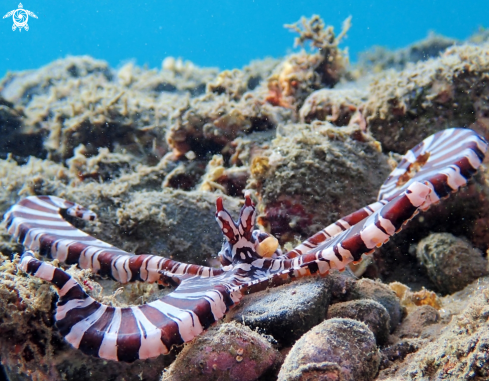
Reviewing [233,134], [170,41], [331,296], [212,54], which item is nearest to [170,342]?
[331,296]

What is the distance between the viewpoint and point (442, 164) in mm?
3234

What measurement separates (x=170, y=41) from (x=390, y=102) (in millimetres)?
122460

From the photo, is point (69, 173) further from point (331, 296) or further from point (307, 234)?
point (331, 296)

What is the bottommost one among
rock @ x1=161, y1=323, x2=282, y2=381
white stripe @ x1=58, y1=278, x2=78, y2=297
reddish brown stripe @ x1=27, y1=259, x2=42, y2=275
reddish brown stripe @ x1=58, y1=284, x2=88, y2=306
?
rock @ x1=161, y1=323, x2=282, y2=381

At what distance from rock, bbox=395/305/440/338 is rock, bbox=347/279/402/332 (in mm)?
72

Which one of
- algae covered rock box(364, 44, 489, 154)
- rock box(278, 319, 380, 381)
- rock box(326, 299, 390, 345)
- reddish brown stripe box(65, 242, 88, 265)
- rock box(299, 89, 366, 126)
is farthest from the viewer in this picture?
rock box(299, 89, 366, 126)

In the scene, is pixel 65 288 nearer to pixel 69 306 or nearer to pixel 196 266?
pixel 69 306

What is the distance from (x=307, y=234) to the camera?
4094mm

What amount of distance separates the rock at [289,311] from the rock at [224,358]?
207 mm

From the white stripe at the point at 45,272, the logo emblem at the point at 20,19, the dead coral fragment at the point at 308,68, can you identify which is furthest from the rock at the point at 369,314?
the logo emblem at the point at 20,19

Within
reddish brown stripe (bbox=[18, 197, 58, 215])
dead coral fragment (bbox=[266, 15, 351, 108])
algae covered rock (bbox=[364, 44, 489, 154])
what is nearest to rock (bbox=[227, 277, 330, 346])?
reddish brown stripe (bbox=[18, 197, 58, 215])

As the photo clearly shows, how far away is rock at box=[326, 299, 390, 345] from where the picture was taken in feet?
8.16

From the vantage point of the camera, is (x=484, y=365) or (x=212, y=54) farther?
(x=212, y=54)

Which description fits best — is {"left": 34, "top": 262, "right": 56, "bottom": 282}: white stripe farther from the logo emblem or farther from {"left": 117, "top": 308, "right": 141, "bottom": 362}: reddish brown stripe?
the logo emblem
